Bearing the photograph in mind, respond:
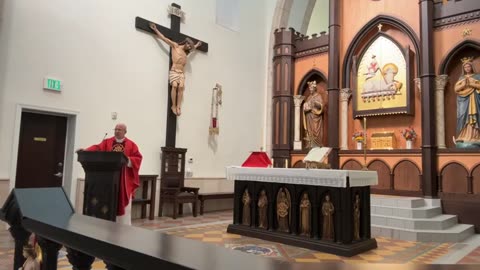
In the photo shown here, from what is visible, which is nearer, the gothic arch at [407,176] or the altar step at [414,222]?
the altar step at [414,222]

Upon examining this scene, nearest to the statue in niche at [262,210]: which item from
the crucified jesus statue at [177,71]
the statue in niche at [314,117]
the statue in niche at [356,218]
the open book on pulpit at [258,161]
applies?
the open book on pulpit at [258,161]

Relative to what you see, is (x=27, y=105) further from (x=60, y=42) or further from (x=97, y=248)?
(x=97, y=248)

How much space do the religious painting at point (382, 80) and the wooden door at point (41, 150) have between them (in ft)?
19.6

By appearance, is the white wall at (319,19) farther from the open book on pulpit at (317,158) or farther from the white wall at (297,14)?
the open book on pulpit at (317,158)

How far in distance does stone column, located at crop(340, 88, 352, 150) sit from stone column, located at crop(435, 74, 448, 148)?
6.11 feet

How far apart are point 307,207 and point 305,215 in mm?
115

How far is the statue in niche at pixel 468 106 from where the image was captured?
6.85 meters

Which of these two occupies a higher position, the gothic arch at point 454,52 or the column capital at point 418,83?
the gothic arch at point 454,52

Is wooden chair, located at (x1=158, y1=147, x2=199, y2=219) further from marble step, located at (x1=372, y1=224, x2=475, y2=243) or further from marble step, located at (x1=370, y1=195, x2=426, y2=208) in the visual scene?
marble step, located at (x1=372, y1=224, x2=475, y2=243)

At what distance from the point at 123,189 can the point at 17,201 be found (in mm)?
3036

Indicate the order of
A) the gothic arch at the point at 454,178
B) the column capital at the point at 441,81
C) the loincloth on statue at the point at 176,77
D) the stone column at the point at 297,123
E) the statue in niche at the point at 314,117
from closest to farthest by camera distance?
1. the gothic arch at the point at 454,178
2. the column capital at the point at 441,81
3. the loincloth on statue at the point at 176,77
4. the statue in niche at the point at 314,117
5. the stone column at the point at 297,123

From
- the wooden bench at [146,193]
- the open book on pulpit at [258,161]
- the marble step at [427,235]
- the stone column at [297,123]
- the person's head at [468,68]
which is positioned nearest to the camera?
the marble step at [427,235]

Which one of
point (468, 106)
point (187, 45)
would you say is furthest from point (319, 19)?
point (468, 106)

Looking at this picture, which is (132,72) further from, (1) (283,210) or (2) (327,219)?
(2) (327,219)
